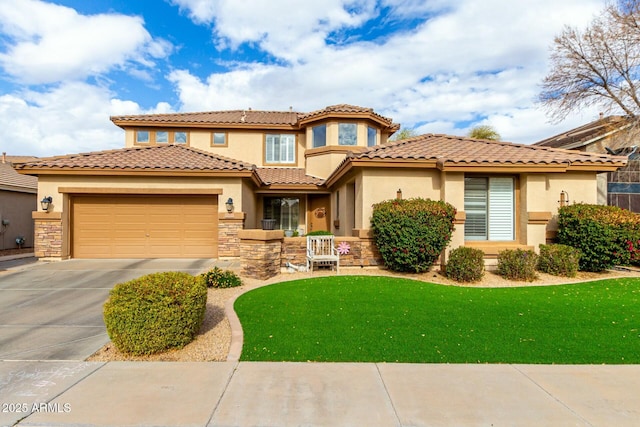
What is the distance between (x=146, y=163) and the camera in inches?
517

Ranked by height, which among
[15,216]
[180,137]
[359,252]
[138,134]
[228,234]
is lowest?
[359,252]

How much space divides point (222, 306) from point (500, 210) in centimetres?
932

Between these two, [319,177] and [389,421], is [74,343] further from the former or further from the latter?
[319,177]

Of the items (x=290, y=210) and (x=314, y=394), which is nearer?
(x=314, y=394)

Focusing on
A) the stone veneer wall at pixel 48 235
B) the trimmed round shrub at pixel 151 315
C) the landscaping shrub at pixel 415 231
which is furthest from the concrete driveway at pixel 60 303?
the landscaping shrub at pixel 415 231

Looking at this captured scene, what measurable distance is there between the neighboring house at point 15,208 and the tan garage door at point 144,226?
716 cm

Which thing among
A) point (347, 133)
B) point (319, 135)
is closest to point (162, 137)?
point (319, 135)

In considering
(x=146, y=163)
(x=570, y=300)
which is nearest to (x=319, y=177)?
(x=146, y=163)

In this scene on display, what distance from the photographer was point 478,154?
36.9 ft

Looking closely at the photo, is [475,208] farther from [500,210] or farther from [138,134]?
[138,134]

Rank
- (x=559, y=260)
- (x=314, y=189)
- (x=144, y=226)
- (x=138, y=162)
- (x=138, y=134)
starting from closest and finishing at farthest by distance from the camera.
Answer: (x=559, y=260), (x=138, y=162), (x=144, y=226), (x=314, y=189), (x=138, y=134)

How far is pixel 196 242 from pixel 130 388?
995cm

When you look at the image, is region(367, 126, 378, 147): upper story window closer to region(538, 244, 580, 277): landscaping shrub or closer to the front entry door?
the front entry door

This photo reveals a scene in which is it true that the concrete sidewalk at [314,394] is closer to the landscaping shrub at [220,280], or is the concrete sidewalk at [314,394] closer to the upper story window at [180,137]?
the landscaping shrub at [220,280]
